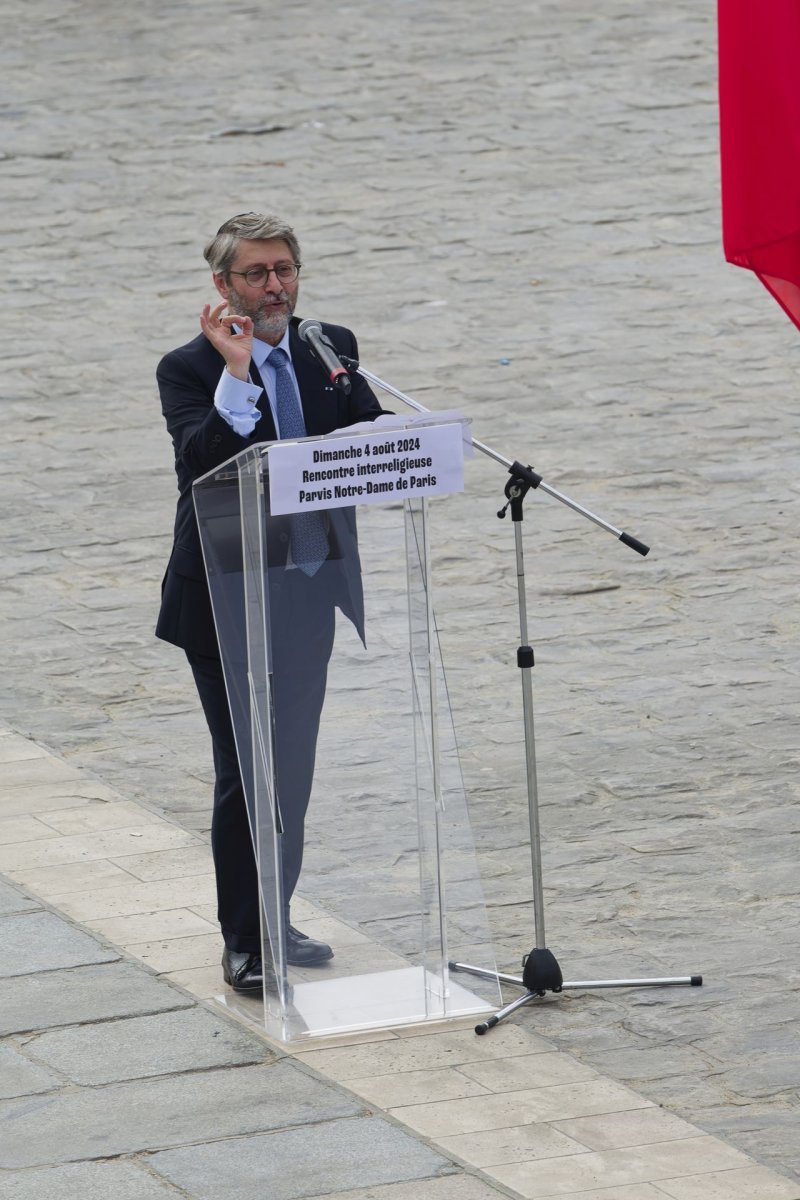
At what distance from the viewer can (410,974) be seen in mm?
5840

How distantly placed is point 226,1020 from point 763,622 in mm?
4046

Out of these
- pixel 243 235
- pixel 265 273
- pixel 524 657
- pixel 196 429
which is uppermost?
pixel 243 235

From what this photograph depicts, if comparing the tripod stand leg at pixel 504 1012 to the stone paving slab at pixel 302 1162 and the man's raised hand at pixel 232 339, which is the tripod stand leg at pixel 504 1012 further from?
the man's raised hand at pixel 232 339

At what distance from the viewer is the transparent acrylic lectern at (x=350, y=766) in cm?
556

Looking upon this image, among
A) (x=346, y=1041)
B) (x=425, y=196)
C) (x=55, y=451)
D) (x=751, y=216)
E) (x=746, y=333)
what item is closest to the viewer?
(x=751, y=216)

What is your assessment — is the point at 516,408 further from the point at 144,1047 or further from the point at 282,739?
the point at 144,1047

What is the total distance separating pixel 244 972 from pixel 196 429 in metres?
1.53

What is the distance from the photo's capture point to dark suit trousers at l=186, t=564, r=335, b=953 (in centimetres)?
561

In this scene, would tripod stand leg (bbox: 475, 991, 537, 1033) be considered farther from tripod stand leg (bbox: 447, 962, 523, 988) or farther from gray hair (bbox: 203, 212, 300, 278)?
gray hair (bbox: 203, 212, 300, 278)

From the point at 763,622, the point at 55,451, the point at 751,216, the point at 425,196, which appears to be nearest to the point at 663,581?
the point at 763,622

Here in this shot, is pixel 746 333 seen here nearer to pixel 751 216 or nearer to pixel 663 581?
pixel 663 581

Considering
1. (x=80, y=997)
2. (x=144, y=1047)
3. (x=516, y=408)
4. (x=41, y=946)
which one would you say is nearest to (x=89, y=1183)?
(x=144, y=1047)

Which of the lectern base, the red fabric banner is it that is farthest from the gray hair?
the lectern base

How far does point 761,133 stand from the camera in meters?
4.91
